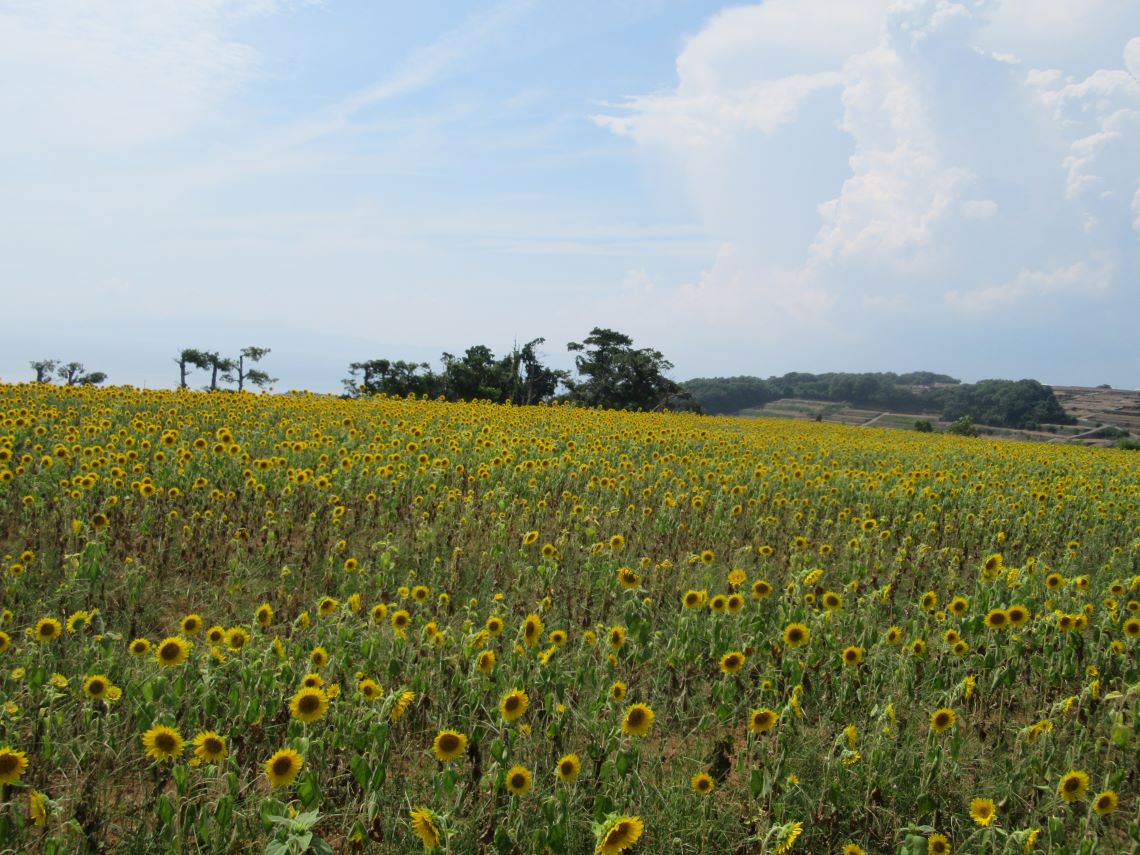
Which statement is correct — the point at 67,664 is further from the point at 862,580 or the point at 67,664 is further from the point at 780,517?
the point at 780,517

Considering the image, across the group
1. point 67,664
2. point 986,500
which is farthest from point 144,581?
point 986,500

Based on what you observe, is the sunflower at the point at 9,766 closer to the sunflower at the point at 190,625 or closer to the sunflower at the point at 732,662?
the sunflower at the point at 190,625

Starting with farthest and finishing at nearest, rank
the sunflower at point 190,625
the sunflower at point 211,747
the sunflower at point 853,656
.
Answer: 1. the sunflower at point 853,656
2. the sunflower at point 190,625
3. the sunflower at point 211,747

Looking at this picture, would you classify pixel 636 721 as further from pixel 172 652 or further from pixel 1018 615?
pixel 1018 615

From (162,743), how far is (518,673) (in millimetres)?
1585

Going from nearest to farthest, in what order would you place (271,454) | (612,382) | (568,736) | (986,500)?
(568,736) < (271,454) < (986,500) < (612,382)

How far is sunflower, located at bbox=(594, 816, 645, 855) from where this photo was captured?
2.36 metres

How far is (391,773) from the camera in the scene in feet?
10.6

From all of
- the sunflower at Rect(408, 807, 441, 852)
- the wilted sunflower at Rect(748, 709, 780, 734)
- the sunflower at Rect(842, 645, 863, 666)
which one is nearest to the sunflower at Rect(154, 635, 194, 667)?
the sunflower at Rect(408, 807, 441, 852)

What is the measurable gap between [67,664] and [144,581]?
129cm

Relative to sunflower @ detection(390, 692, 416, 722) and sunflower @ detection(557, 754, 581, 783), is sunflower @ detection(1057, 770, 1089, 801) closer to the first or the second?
sunflower @ detection(557, 754, 581, 783)

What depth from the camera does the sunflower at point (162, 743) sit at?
2.70m

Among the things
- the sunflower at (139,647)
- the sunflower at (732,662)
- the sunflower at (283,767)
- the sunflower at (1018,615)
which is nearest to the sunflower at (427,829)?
the sunflower at (283,767)

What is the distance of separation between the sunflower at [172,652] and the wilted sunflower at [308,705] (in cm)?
70
